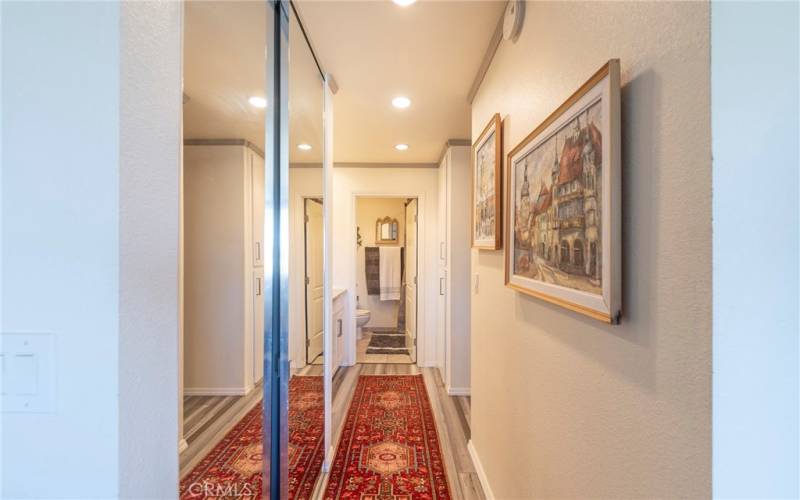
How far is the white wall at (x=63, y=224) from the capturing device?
53 cm

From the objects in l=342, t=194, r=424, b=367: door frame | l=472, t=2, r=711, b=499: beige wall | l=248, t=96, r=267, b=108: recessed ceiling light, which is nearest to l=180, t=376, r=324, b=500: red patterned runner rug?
l=472, t=2, r=711, b=499: beige wall

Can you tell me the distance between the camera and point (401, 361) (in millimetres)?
4492

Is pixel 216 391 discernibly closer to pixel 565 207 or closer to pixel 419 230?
pixel 565 207

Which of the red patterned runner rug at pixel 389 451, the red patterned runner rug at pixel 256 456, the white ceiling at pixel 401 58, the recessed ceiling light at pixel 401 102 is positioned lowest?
the red patterned runner rug at pixel 389 451

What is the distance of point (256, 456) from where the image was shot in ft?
4.40

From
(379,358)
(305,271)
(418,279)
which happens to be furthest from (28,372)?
(379,358)

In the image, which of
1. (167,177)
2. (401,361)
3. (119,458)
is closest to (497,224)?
(167,177)

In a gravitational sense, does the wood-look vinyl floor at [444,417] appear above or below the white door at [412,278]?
below

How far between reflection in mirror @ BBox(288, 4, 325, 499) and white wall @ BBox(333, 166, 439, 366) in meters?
1.99

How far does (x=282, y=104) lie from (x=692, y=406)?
1.68 meters

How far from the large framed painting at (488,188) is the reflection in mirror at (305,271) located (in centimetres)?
97

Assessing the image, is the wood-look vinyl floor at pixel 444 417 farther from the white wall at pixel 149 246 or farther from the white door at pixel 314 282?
the white wall at pixel 149 246

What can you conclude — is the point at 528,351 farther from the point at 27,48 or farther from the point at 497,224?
the point at 27,48
